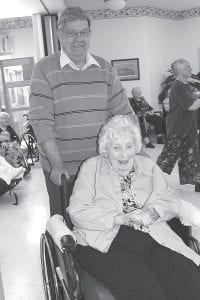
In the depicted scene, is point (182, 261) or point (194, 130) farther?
point (194, 130)

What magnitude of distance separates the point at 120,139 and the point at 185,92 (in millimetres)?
2173

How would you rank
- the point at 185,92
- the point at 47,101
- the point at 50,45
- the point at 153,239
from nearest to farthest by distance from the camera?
the point at 153,239, the point at 47,101, the point at 185,92, the point at 50,45

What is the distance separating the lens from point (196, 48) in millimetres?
9312

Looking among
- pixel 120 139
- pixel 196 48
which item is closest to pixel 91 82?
pixel 120 139

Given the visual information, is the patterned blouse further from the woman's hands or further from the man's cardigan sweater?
the man's cardigan sweater

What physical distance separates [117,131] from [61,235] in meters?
0.55

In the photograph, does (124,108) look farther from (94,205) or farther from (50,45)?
(50,45)

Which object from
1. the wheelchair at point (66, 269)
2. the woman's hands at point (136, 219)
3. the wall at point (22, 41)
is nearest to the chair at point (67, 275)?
the wheelchair at point (66, 269)

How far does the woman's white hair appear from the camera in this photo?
5.93 feet

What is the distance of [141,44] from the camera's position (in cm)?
879

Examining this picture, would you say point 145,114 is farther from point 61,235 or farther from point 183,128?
point 61,235

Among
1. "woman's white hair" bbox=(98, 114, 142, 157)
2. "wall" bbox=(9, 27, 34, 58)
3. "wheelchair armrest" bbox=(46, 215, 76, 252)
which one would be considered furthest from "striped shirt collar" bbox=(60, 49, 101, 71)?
"wall" bbox=(9, 27, 34, 58)

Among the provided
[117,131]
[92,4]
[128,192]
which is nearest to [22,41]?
[92,4]

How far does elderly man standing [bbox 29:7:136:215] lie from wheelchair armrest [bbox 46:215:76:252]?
1.05ft
